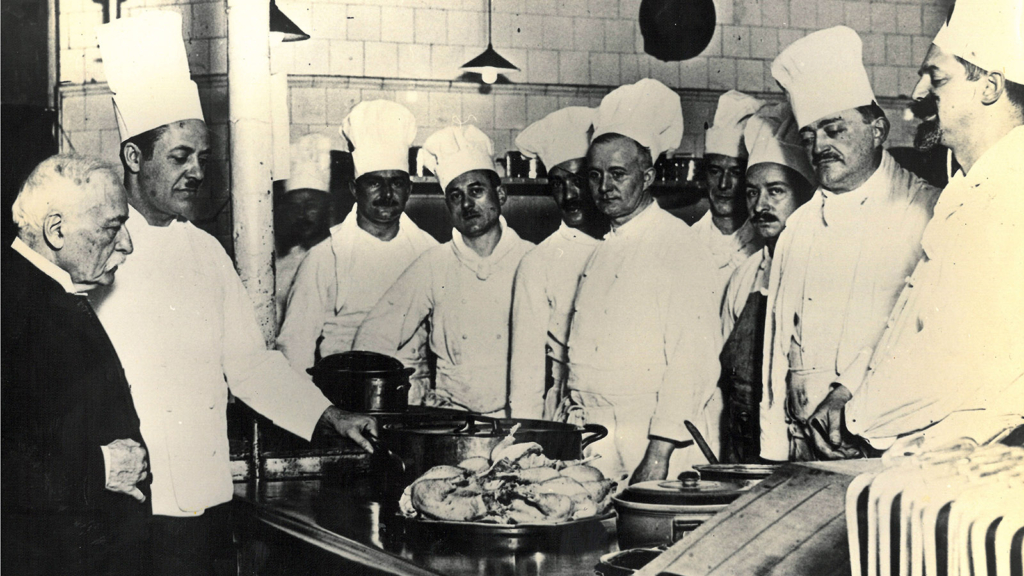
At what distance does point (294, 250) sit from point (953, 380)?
7.03 feet

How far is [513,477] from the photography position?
2363 millimetres

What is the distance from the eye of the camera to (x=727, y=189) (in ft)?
11.9

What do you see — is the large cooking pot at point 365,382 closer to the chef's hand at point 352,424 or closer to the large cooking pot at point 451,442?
the chef's hand at point 352,424

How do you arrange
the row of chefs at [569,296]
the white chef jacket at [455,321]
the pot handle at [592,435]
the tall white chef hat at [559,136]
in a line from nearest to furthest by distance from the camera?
the pot handle at [592,435]
the row of chefs at [569,296]
the white chef jacket at [455,321]
the tall white chef hat at [559,136]

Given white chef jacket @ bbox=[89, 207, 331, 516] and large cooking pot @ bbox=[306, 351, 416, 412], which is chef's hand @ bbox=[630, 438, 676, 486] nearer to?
large cooking pot @ bbox=[306, 351, 416, 412]

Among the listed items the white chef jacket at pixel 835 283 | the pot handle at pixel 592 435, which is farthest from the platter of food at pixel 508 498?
the white chef jacket at pixel 835 283

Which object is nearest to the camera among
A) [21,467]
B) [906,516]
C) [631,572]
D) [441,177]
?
[631,572]

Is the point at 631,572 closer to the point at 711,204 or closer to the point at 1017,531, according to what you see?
the point at 1017,531

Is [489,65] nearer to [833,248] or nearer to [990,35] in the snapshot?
[833,248]

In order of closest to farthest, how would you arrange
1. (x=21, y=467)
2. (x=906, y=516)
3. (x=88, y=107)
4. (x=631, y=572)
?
(x=631, y=572), (x=906, y=516), (x=21, y=467), (x=88, y=107)

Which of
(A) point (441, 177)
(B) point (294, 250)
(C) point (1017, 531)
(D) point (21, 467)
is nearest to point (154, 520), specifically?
(D) point (21, 467)

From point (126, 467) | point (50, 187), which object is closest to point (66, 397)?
point (126, 467)

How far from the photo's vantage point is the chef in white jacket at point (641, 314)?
341 cm

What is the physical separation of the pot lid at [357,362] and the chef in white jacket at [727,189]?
1.17 m
